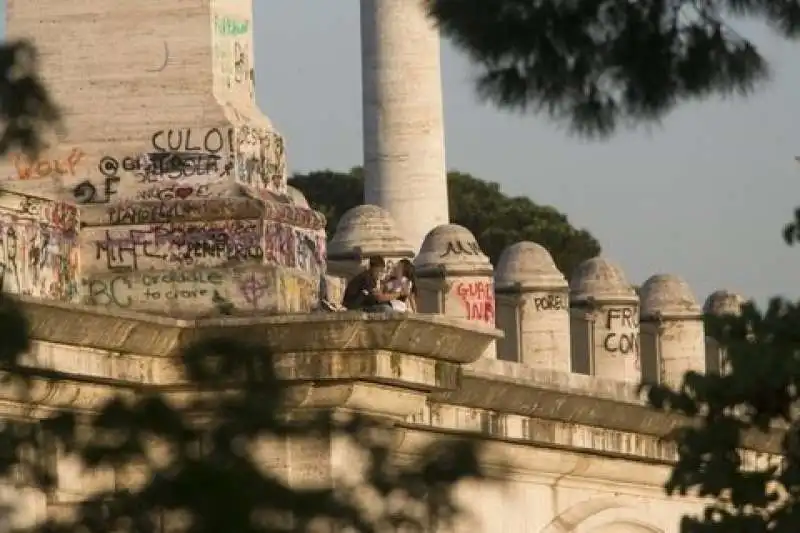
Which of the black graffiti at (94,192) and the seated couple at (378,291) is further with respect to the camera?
the seated couple at (378,291)

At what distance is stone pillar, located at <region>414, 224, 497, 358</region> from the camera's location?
1011 inches

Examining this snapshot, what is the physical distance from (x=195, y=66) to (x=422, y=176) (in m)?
19.7

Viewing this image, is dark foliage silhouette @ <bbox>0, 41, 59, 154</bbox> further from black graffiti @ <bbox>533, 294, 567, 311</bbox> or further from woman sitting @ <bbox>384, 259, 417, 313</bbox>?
black graffiti @ <bbox>533, 294, 567, 311</bbox>

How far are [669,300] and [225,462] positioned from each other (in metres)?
20.8

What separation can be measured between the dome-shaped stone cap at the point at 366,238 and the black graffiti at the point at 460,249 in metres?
0.55

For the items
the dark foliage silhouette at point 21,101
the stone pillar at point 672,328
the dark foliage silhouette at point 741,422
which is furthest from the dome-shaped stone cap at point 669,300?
the dark foliage silhouette at point 21,101

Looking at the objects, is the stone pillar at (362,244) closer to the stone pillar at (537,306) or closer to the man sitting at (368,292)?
the stone pillar at (537,306)

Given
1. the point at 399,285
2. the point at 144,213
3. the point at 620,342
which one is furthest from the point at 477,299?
the point at 144,213

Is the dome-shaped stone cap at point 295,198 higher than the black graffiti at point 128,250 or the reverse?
higher

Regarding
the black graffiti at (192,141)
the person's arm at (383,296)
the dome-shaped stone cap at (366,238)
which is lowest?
the person's arm at (383,296)

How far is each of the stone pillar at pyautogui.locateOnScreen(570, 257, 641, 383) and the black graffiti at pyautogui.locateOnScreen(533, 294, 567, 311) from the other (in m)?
1.28

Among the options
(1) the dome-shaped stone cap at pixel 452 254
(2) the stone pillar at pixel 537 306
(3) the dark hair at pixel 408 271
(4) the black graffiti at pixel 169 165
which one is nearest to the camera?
(4) the black graffiti at pixel 169 165

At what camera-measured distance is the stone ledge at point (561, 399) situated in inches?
937

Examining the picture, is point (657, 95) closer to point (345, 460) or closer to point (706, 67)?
point (706, 67)
